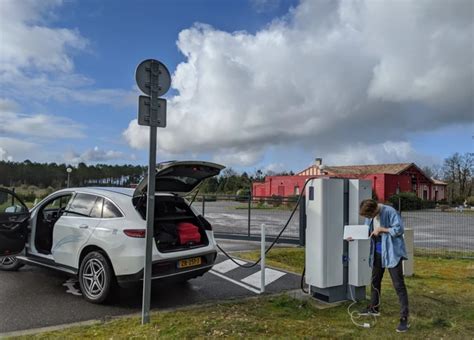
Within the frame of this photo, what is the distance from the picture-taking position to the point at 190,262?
5770mm

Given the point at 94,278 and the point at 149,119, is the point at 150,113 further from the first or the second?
the point at 94,278

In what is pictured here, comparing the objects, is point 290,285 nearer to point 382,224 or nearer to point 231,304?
point 231,304

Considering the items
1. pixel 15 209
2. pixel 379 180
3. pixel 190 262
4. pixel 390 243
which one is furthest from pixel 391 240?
pixel 379 180

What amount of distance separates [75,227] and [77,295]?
1.05 m

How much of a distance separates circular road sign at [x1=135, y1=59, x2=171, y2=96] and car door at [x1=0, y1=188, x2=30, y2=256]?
11.3ft

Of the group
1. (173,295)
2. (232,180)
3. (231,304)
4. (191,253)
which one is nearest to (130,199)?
(191,253)

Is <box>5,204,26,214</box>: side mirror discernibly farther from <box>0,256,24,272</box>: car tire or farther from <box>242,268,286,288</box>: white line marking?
<box>242,268,286,288</box>: white line marking

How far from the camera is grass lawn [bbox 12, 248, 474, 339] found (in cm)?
435

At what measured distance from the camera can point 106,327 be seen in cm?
453

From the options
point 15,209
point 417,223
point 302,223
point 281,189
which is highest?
point 281,189

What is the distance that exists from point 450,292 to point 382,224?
3.15 metres

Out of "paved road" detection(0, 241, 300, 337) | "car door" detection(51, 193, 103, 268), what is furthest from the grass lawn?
"car door" detection(51, 193, 103, 268)

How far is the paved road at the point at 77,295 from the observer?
4984 millimetres

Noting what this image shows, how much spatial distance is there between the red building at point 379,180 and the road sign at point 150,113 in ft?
137
